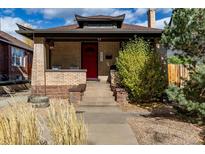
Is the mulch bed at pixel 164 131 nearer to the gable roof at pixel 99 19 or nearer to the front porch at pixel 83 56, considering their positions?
the front porch at pixel 83 56

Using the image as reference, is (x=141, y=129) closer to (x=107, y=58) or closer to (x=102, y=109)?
(x=102, y=109)

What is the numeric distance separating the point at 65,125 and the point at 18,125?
800mm

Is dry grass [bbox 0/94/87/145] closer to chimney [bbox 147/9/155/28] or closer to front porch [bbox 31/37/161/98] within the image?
front porch [bbox 31/37/161/98]

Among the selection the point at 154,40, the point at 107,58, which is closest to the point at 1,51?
the point at 107,58

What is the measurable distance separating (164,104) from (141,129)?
5710 mm

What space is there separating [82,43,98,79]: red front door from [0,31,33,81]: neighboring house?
26.1ft

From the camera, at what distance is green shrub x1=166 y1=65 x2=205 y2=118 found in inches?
324

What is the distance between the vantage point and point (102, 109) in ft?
42.4

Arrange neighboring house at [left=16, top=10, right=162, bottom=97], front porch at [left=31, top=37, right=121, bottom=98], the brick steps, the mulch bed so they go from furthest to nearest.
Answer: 1. front porch at [left=31, top=37, right=121, bottom=98]
2. neighboring house at [left=16, top=10, right=162, bottom=97]
3. the brick steps
4. the mulch bed

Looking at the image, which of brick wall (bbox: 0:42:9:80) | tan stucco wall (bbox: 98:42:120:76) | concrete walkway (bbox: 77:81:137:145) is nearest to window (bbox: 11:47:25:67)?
brick wall (bbox: 0:42:9:80)

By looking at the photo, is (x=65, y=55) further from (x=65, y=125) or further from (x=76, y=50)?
(x=65, y=125)

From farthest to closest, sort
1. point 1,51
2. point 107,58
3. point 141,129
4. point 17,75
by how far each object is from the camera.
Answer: point 17,75 < point 1,51 < point 107,58 < point 141,129

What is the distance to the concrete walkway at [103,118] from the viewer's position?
25.4ft

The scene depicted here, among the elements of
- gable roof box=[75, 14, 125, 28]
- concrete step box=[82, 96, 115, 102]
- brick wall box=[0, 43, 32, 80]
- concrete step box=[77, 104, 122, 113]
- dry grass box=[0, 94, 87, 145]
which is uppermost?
gable roof box=[75, 14, 125, 28]
